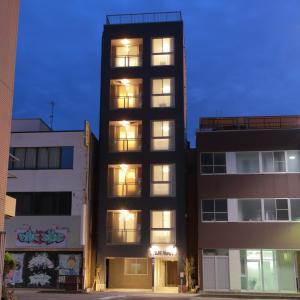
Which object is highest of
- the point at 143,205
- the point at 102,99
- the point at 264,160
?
the point at 102,99

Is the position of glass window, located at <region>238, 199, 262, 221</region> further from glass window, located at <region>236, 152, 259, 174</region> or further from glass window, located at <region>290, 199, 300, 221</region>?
glass window, located at <region>290, 199, 300, 221</region>

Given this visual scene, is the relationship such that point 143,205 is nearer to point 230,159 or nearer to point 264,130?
point 230,159

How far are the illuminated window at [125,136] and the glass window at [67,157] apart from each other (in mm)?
3340

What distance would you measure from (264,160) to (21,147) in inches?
778

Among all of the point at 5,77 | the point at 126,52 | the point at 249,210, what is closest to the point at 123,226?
the point at 249,210

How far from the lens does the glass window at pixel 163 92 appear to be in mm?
46781

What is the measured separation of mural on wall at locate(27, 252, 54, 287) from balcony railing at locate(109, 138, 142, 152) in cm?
1022

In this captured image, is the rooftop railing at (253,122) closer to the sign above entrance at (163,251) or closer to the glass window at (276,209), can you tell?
the glass window at (276,209)

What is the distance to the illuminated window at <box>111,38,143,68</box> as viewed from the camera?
48.2 metres

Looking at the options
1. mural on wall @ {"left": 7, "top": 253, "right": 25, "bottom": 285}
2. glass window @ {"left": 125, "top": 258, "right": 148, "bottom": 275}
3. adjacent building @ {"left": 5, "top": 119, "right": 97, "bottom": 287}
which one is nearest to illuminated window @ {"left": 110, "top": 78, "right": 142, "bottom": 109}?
adjacent building @ {"left": 5, "top": 119, "right": 97, "bottom": 287}

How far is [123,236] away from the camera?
44.9m

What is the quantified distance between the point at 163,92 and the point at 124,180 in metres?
8.06

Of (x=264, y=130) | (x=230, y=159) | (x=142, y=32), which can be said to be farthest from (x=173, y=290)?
(x=142, y=32)

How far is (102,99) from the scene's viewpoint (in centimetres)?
4712
